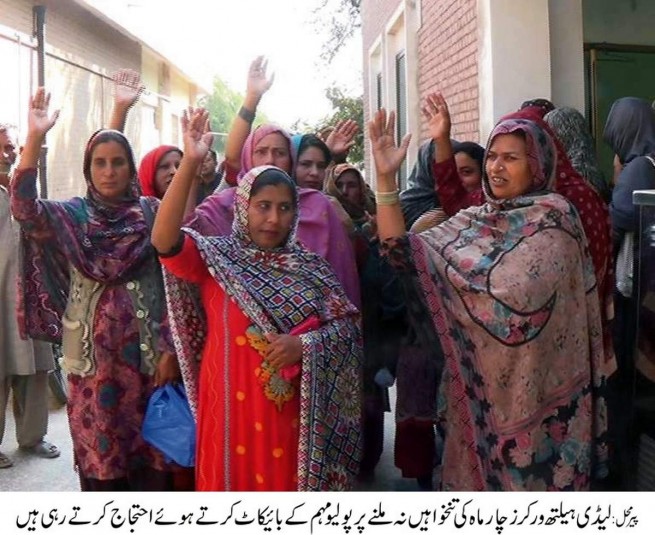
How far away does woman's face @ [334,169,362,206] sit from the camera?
11.5 feet

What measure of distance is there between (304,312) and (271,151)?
77cm

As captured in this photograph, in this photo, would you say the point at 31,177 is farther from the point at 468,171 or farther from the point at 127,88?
the point at 468,171

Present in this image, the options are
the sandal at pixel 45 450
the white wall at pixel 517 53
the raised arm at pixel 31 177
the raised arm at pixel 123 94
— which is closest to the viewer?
the raised arm at pixel 31 177

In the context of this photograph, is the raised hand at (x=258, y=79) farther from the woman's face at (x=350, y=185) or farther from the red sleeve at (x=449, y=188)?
the red sleeve at (x=449, y=188)

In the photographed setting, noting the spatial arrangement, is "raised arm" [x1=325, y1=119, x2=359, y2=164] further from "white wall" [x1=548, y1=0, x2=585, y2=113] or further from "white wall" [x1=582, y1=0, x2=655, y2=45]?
"white wall" [x1=582, y1=0, x2=655, y2=45]

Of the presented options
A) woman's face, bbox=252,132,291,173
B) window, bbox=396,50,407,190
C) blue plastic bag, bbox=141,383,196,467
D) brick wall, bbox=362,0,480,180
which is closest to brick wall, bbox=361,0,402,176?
window, bbox=396,50,407,190

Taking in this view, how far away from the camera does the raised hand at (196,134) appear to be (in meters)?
2.45

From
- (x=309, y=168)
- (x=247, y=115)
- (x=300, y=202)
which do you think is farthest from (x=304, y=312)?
(x=247, y=115)

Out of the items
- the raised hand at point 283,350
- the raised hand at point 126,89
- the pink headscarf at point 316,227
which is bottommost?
the raised hand at point 283,350

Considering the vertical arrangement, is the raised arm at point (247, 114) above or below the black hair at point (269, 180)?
above

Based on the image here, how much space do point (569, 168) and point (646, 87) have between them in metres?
4.18

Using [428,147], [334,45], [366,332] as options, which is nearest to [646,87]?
[428,147]

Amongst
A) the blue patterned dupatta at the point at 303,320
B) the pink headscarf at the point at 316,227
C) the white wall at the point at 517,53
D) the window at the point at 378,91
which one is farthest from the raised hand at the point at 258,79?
the window at the point at 378,91

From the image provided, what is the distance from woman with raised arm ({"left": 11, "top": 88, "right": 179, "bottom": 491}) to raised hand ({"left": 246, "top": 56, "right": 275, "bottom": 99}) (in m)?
0.61
